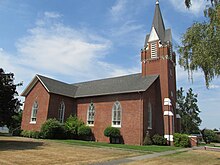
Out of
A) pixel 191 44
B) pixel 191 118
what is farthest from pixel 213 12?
pixel 191 118

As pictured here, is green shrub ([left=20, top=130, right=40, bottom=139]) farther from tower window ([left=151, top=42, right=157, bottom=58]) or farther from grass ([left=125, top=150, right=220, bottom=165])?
tower window ([left=151, top=42, right=157, bottom=58])

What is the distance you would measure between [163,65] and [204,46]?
16.1 meters

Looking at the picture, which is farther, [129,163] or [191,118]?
[191,118]

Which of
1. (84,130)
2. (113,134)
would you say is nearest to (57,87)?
(84,130)

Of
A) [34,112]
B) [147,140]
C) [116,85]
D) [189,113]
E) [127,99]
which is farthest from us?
[189,113]

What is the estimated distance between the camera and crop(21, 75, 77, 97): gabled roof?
100 feet

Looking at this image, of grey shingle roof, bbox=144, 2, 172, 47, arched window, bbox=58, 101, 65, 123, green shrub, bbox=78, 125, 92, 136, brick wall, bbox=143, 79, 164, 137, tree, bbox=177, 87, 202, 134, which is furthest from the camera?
tree, bbox=177, 87, 202, 134

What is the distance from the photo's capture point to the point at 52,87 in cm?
3100

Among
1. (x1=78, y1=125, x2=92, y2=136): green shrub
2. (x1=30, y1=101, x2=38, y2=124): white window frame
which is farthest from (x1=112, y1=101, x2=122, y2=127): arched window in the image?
(x1=30, y1=101, x2=38, y2=124): white window frame

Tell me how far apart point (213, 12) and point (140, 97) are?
14.5 meters

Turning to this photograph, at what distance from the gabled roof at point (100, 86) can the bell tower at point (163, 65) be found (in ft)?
4.87

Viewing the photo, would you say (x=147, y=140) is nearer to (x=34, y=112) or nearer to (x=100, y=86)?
(x=100, y=86)

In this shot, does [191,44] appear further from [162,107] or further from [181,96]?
[181,96]

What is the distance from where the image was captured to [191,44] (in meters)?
14.7
